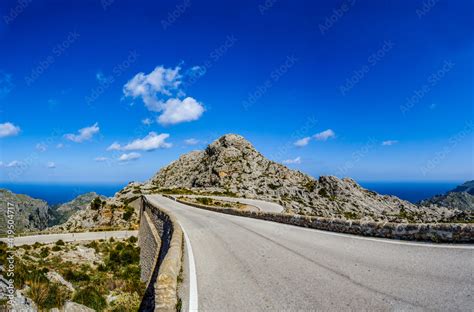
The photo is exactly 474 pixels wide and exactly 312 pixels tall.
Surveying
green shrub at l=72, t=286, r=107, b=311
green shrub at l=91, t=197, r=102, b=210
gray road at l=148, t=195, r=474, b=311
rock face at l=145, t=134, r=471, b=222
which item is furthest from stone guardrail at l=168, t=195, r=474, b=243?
green shrub at l=91, t=197, r=102, b=210

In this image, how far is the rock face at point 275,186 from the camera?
72.6 m

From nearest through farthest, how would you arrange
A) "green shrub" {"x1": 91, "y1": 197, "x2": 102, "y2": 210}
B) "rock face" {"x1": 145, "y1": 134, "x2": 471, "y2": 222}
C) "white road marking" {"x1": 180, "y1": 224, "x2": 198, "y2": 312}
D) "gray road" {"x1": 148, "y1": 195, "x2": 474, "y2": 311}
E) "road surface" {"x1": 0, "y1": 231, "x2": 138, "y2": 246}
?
1. "gray road" {"x1": 148, "y1": 195, "x2": 474, "y2": 311}
2. "white road marking" {"x1": 180, "y1": 224, "x2": 198, "y2": 312}
3. "road surface" {"x1": 0, "y1": 231, "x2": 138, "y2": 246}
4. "green shrub" {"x1": 91, "y1": 197, "x2": 102, "y2": 210}
5. "rock face" {"x1": 145, "y1": 134, "x2": 471, "y2": 222}

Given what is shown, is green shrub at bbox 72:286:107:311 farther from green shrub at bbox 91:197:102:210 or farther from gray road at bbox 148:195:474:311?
green shrub at bbox 91:197:102:210

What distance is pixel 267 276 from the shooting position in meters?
6.98

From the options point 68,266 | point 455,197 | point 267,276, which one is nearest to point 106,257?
point 68,266

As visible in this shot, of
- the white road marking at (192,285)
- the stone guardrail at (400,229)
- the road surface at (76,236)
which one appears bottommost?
the road surface at (76,236)

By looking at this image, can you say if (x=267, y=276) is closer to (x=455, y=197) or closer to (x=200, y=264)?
(x=200, y=264)

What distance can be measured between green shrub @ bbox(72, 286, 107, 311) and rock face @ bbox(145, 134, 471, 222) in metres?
48.7

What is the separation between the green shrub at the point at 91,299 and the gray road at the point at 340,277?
29.6ft

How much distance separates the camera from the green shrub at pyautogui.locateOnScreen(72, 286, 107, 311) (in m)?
15.3

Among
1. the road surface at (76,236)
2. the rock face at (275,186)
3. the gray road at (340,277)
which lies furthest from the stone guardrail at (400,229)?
the rock face at (275,186)

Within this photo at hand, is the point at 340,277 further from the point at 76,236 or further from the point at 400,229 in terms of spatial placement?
the point at 76,236

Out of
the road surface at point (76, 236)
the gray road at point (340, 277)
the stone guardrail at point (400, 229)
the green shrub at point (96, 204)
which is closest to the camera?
the gray road at point (340, 277)

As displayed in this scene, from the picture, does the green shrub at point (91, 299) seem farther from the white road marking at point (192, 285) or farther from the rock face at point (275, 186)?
the rock face at point (275, 186)
